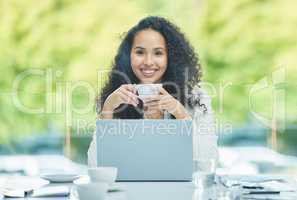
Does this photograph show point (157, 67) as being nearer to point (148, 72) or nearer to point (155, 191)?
point (148, 72)

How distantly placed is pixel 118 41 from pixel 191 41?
582 mm

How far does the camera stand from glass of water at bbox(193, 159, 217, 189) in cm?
180

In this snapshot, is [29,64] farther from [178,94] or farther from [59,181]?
[59,181]

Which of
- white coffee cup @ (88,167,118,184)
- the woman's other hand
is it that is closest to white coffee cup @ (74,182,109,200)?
white coffee cup @ (88,167,118,184)

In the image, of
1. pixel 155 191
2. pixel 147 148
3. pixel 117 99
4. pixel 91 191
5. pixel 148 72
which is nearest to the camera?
pixel 91 191

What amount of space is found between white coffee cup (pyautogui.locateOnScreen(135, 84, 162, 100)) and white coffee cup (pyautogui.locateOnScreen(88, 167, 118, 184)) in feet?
2.09

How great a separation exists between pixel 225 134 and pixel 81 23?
146 centimetres

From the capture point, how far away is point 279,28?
432 centimetres

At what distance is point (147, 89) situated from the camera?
Result: 2352 millimetres

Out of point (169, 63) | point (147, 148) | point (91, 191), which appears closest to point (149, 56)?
point (169, 63)

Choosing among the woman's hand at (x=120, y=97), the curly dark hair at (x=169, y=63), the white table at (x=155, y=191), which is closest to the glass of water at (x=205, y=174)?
the white table at (x=155, y=191)

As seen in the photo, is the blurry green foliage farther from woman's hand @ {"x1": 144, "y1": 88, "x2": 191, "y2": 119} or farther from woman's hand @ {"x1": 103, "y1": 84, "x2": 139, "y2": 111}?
woman's hand @ {"x1": 144, "y1": 88, "x2": 191, "y2": 119}

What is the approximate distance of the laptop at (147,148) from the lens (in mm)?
1889

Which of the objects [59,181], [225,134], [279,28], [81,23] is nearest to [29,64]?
[81,23]
